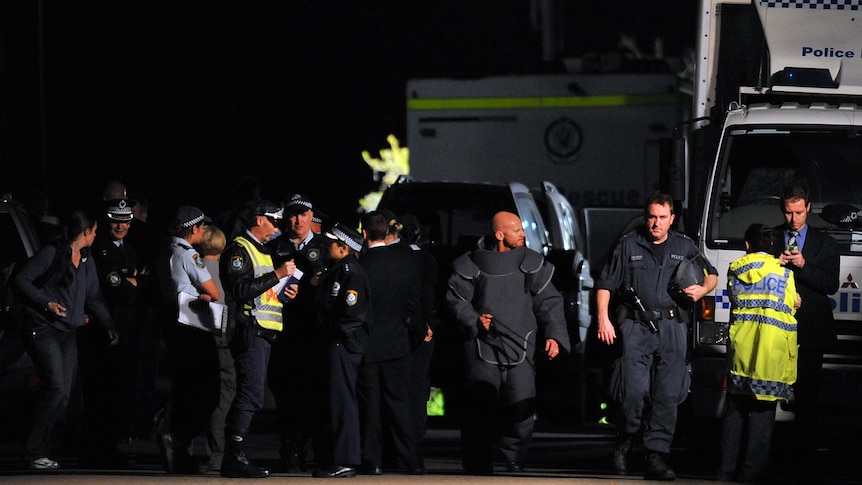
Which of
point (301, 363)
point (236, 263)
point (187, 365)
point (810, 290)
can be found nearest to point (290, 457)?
point (301, 363)

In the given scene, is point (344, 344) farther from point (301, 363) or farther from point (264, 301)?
point (301, 363)

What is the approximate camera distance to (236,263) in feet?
34.2

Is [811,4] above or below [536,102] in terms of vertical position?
above

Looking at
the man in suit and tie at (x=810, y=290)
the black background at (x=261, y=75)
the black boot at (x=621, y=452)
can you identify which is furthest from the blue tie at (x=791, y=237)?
the black background at (x=261, y=75)

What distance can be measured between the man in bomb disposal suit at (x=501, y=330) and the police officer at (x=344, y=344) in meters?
0.79

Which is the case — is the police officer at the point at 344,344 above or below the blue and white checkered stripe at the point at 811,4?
below

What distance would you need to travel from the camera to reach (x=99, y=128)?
48.9 m

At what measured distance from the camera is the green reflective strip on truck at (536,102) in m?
18.9

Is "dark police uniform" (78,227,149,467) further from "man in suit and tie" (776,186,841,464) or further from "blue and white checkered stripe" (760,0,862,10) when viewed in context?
"blue and white checkered stripe" (760,0,862,10)

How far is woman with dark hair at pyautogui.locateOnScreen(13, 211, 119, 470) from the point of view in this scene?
36.5 ft

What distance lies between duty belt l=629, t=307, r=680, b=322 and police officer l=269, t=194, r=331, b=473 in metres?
2.10

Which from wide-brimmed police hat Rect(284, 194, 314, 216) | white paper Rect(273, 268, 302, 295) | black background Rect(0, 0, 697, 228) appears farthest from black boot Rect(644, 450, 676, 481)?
black background Rect(0, 0, 697, 228)

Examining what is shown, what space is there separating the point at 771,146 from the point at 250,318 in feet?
14.4

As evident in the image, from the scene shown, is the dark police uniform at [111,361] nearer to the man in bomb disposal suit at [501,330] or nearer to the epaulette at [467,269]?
the epaulette at [467,269]
